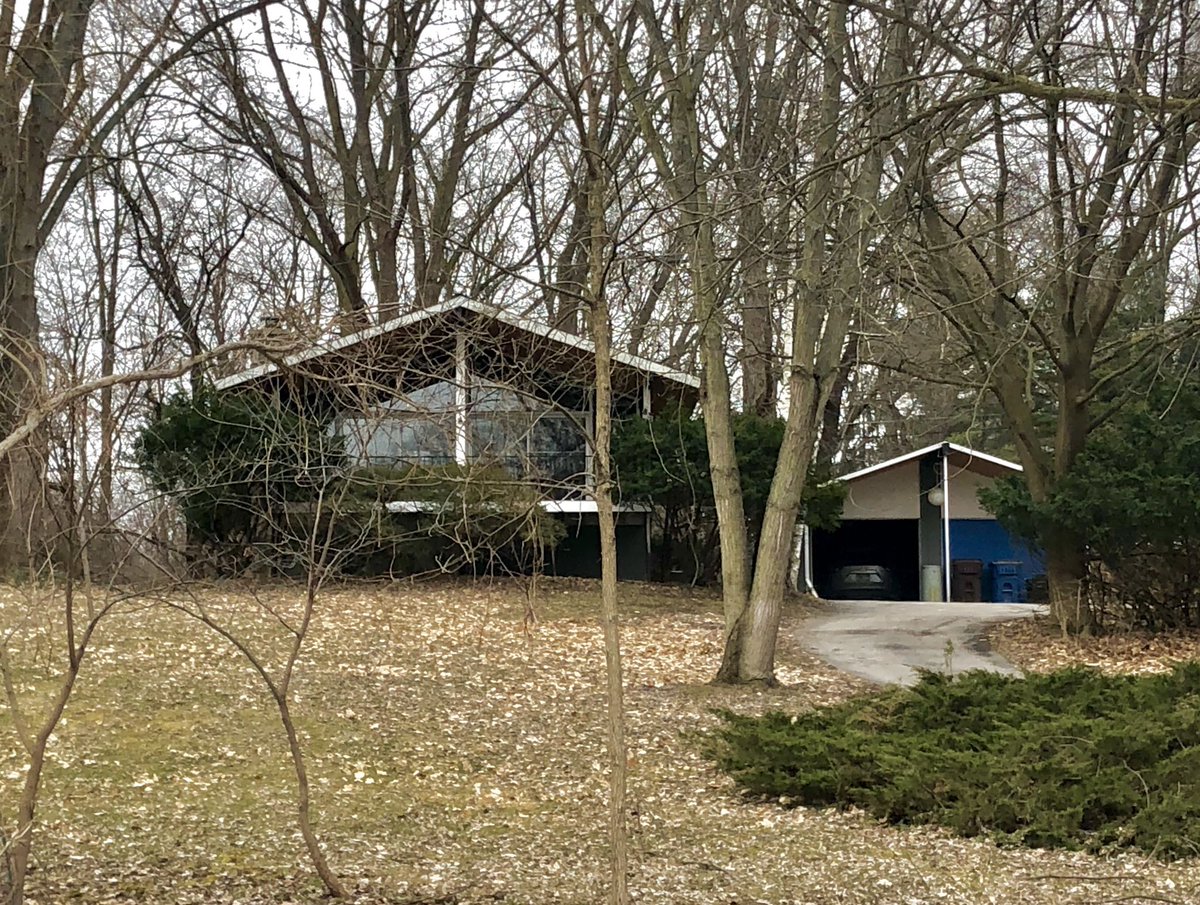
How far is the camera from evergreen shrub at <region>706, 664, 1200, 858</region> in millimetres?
6441

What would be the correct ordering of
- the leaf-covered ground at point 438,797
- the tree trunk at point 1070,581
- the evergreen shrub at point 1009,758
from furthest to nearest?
the tree trunk at point 1070,581, the evergreen shrub at point 1009,758, the leaf-covered ground at point 438,797

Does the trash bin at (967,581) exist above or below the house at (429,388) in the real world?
below

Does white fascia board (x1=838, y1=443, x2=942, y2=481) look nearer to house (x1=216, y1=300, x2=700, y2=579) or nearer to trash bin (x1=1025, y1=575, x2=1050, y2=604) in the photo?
trash bin (x1=1025, y1=575, x2=1050, y2=604)

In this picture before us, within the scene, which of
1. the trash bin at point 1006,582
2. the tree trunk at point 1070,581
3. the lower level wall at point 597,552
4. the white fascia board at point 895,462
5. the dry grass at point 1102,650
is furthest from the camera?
the trash bin at point 1006,582

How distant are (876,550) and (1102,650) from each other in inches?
565

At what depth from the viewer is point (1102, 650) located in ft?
44.7

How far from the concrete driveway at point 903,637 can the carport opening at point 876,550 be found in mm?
7125

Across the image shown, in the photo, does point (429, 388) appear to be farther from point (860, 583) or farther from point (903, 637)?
point (860, 583)

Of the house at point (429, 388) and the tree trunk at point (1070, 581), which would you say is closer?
the house at point (429, 388)

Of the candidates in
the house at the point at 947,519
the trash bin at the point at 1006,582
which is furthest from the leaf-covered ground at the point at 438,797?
the trash bin at the point at 1006,582

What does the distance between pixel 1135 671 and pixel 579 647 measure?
19.3 feet

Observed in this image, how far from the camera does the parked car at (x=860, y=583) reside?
981 inches

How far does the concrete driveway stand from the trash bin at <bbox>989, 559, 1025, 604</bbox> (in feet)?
18.2

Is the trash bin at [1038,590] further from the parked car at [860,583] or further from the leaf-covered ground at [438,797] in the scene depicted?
the leaf-covered ground at [438,797]
